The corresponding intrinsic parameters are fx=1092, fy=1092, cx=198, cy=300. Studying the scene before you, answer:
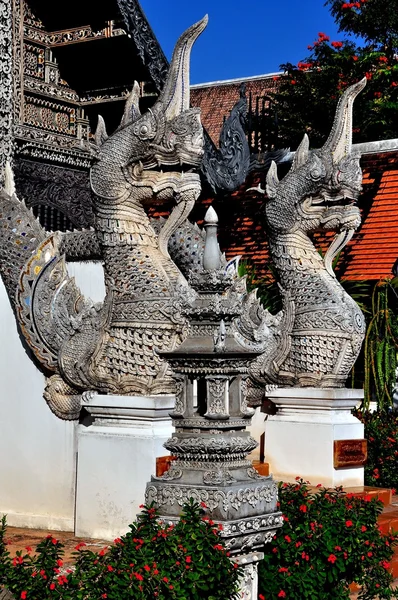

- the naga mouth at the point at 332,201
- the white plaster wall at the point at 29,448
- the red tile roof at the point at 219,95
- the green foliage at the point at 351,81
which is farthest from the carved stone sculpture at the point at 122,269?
the red tile roof at the point at 219,95

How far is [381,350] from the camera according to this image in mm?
12047

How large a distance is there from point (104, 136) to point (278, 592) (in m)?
3.39

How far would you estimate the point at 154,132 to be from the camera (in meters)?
7.38

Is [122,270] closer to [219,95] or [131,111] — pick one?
[131,111]

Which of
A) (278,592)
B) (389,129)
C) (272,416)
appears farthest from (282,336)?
(389,129)

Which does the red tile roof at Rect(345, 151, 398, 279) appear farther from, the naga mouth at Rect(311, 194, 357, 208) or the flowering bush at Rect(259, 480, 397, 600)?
the flowering bush at Rect(259, 480, 397, 600)

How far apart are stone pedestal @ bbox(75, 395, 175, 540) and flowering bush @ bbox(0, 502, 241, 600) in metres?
1.39

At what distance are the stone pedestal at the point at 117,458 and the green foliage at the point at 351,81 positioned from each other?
37.4 ft

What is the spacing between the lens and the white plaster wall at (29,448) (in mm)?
7656

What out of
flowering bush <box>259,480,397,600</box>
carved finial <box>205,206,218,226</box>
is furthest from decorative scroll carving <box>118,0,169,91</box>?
flowering bush <box>259,480,397,600</box>

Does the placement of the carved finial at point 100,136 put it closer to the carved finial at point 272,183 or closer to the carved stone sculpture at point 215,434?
the carved stone sculpture at point 215,434

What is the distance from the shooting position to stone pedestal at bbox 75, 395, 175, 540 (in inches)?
277

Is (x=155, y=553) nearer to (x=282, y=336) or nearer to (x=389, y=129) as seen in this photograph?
(x=282, y=336)

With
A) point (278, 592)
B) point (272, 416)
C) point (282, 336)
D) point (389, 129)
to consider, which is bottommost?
point (278, 592)
